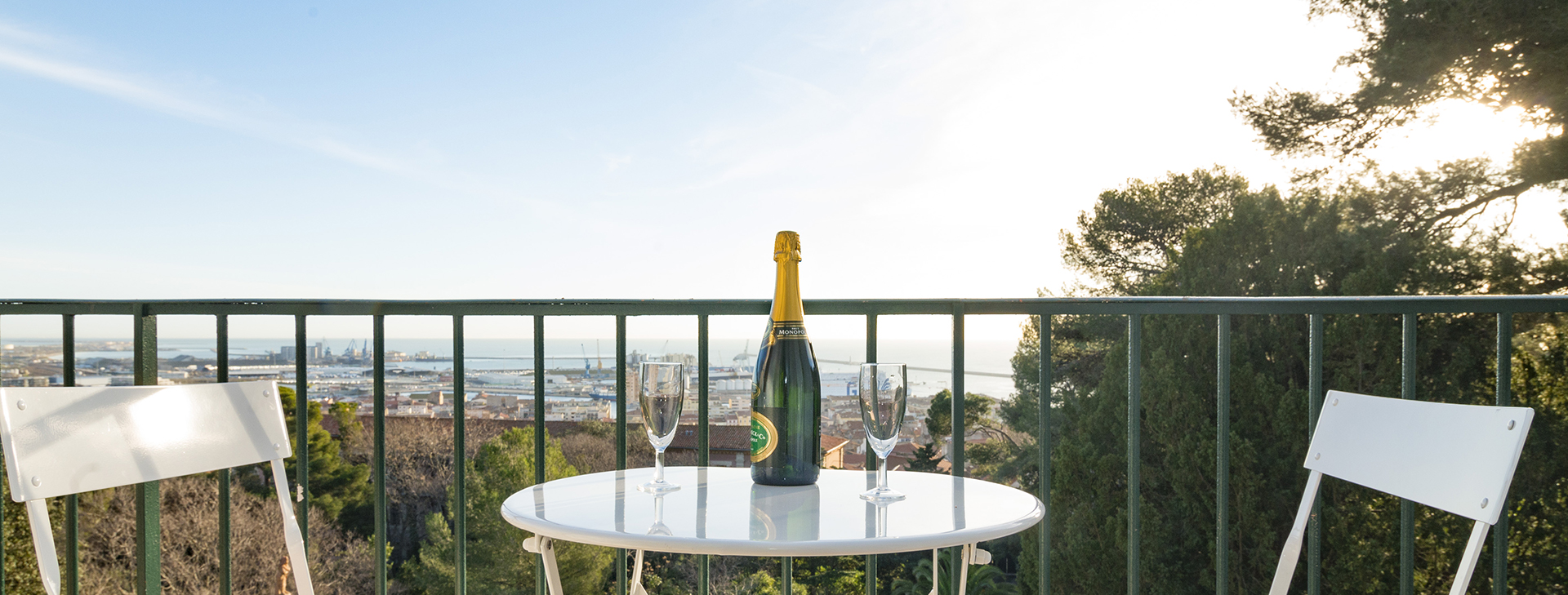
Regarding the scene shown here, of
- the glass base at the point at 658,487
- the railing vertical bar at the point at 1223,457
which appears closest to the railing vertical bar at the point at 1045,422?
the railing vertical bar at the point at 1223,457

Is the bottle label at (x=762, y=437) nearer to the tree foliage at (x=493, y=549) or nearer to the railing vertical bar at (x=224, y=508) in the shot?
the railing vertical bar at (x=224, y=508)

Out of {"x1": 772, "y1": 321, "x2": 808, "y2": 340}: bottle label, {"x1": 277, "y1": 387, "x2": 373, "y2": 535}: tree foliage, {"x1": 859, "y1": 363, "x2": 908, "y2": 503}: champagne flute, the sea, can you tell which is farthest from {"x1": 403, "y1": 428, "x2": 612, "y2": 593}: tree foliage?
{"x1": 859, "y1": 363, "x2": 908, "y2": 503}: champagne flute

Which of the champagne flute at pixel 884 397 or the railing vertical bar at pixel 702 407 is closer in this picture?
the champagne flute at pixel 884 397

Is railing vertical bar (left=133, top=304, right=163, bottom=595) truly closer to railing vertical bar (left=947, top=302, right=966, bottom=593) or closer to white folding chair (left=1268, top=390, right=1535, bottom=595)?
railing vertical bar (left=947, top=302, right=966, bottom=593)

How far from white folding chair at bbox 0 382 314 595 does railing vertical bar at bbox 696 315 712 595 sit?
671 mm

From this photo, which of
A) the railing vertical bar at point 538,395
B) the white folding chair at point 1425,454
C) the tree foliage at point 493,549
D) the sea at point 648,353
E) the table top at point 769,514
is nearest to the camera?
the table top at point 769,514

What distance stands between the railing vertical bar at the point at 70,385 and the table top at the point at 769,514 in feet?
4.40

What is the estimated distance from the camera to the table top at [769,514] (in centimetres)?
78

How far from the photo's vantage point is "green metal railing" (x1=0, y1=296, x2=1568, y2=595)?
151 cm

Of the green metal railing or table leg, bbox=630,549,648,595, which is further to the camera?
the green metal railing

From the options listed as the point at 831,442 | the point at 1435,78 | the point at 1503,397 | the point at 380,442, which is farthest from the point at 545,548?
the point at 1435,78

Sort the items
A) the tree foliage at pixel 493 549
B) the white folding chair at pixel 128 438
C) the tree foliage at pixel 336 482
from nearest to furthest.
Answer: the white folding chair at pixel 128 438 → the tree foliage at pixel 336 482 → the tree foliage at pixel 493 549

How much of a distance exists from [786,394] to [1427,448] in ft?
2.64

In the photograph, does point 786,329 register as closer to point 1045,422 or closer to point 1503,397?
point 1045,422
